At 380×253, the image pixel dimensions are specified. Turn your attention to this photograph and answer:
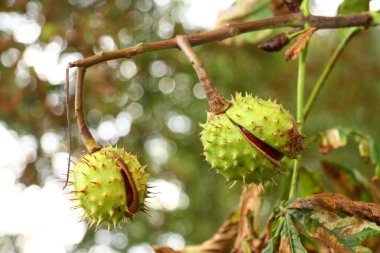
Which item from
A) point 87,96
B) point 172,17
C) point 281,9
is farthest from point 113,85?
point 281,9

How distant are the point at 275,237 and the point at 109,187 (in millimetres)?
470

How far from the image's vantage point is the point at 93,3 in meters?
4.00

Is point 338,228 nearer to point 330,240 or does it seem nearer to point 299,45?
point 330,240

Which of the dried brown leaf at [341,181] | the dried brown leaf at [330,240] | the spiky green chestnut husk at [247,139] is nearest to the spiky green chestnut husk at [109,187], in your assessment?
the spiky green chestnut husk at [247,139]

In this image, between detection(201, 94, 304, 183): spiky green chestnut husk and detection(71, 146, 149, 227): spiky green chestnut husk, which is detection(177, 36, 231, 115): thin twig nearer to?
detection(201, 94, 304, 183): spiky green chestnut husk

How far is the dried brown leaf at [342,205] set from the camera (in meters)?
1.31

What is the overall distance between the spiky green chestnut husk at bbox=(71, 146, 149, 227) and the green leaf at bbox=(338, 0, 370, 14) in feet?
3.44

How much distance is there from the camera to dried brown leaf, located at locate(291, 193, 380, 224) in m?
1.31

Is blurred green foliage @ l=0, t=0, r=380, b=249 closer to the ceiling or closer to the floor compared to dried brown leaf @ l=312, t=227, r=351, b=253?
closer to the ceiling

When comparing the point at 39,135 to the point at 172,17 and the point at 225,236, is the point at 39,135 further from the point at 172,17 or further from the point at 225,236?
the point at 225,236

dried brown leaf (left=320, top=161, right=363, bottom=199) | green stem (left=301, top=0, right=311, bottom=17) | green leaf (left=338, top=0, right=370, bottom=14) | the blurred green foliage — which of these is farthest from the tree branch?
the blurred green foliage

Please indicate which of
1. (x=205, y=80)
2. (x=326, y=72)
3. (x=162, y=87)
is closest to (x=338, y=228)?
(x=205, y=80)

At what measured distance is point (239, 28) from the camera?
1.48m

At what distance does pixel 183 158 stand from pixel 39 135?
1.86m
